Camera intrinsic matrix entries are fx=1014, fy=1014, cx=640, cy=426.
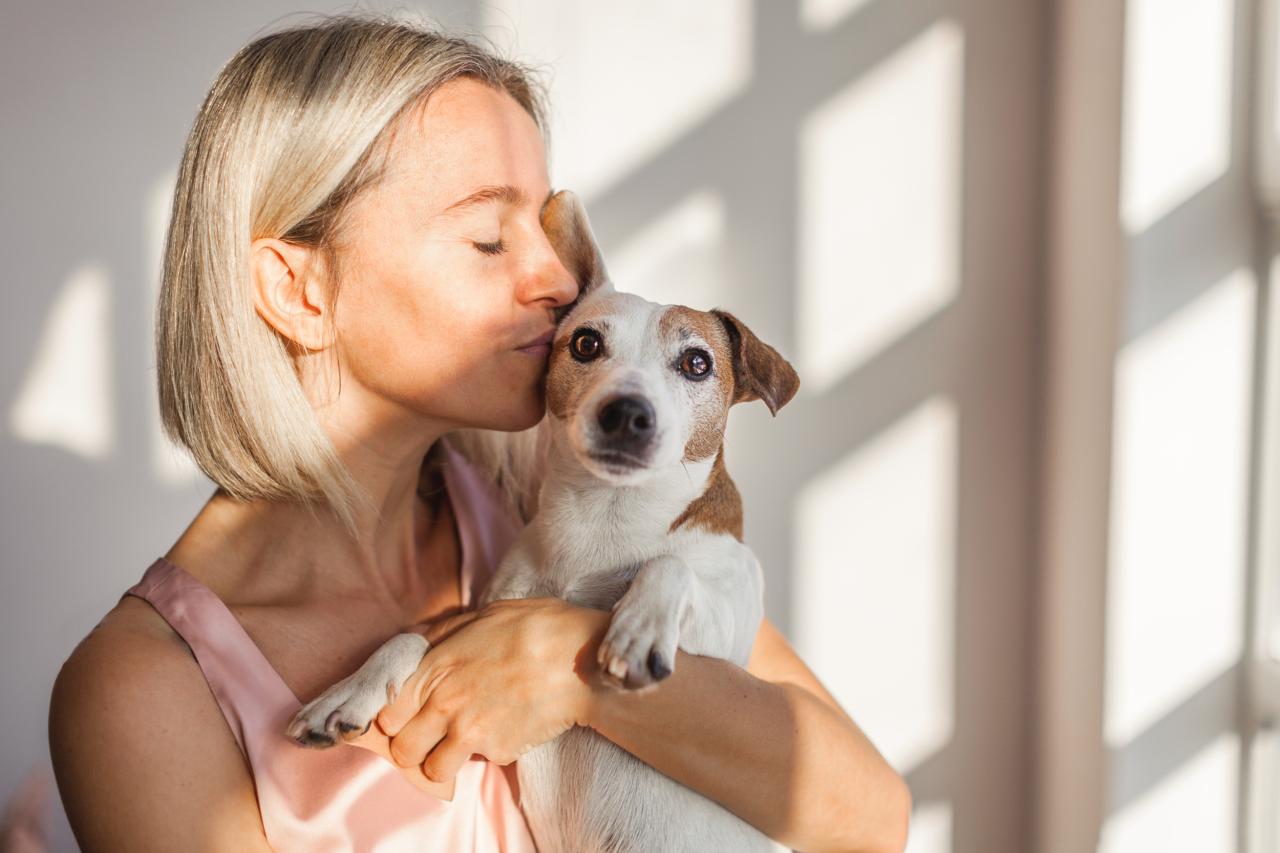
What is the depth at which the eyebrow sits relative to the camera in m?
1.47

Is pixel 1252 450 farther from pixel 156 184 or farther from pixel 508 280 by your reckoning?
pixel 156 184

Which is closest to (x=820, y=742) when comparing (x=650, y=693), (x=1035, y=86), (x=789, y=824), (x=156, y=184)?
(x=789, y=824)

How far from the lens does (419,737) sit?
1.37 meters

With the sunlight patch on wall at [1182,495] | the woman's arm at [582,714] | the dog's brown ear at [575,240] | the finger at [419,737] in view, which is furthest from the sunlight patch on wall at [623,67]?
the finger at [419,737]

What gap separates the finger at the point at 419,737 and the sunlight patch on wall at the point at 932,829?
1.53 meters

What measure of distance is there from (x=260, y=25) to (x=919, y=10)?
1.48m

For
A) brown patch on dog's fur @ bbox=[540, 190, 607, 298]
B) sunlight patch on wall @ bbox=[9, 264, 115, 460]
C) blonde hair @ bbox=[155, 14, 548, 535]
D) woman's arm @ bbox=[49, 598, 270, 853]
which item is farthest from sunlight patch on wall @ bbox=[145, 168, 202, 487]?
brown patch on dog's fur @ bbox=[540, 190, 607, 298]

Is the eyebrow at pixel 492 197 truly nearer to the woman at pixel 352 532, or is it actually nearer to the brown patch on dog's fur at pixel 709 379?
the woman at pixel 352 532

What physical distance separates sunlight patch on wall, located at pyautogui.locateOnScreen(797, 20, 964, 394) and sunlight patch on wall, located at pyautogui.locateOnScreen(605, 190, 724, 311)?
199 millimetres

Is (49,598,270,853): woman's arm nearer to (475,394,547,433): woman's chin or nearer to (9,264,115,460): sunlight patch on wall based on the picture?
(475,394,547,433): woman's chin

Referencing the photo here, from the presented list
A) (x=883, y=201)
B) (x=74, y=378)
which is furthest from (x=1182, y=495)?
(x=74, y=378)

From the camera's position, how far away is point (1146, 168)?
188cm

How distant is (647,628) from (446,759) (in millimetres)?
351

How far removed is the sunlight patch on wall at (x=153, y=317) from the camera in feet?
7.58
